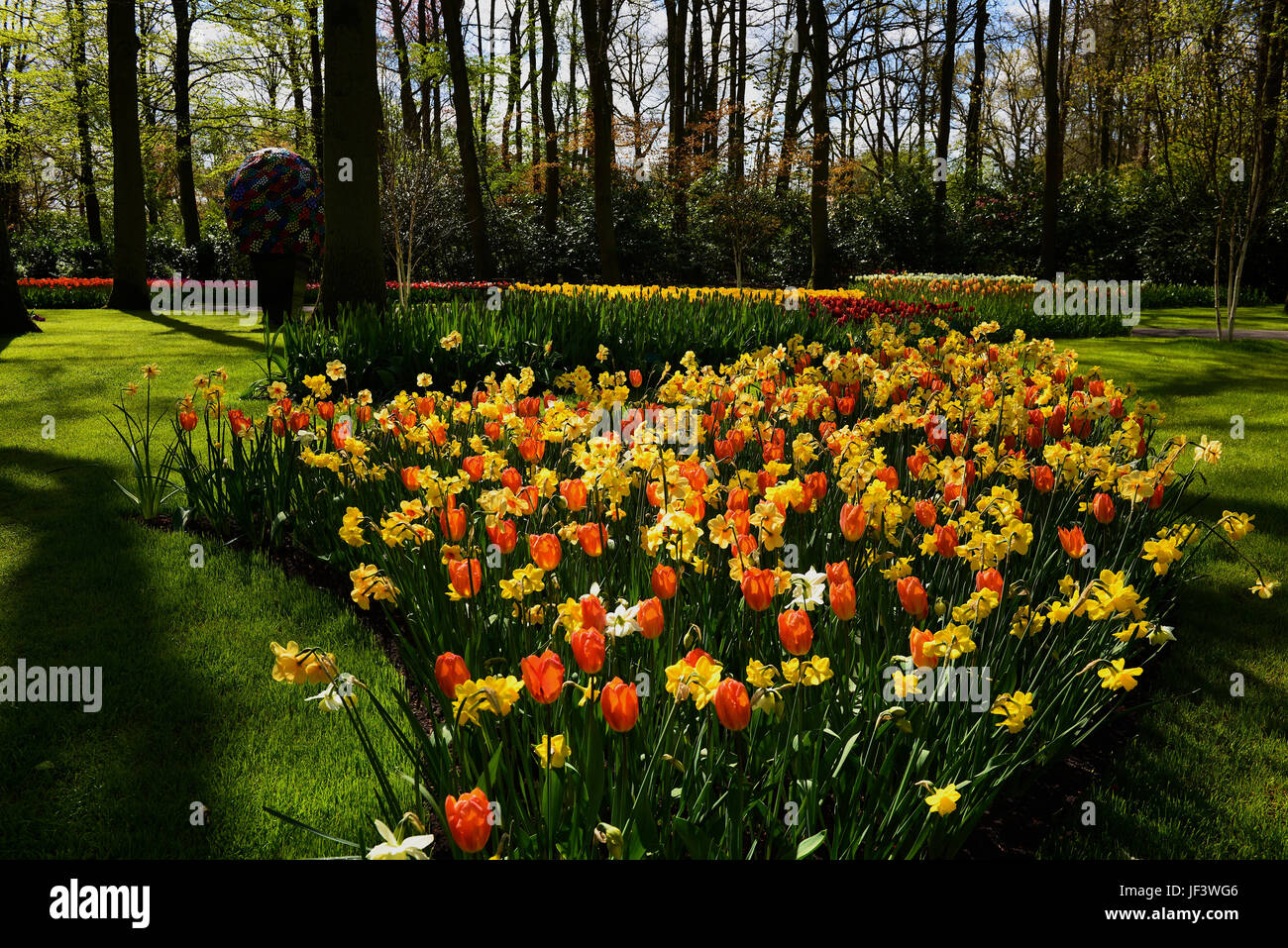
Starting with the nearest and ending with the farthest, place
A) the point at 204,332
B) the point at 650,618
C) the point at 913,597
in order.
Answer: the point at 650,618 < the point at 913,597 < the point at 204,332

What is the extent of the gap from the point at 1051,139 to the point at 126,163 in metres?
16.7

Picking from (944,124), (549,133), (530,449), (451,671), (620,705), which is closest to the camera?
(620,705)

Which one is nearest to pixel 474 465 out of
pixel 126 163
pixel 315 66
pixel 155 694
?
pixel 155 694

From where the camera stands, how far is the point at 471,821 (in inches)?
A: 49.5

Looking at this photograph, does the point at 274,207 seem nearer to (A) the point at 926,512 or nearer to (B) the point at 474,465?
(B) the point at 474,465

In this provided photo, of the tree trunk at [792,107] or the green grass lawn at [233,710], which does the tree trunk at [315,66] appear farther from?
the green grass lawn at [233,710]

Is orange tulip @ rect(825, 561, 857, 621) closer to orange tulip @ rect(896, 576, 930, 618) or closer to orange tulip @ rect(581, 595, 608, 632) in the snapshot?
orange tulip @ rect(896, 576, 930, 618)

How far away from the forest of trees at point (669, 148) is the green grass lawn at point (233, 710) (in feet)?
26.5

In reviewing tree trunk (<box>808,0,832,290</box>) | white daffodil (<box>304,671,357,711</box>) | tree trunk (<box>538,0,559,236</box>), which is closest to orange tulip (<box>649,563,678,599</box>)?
white daffodil (<box>304,671,357,711</box>)

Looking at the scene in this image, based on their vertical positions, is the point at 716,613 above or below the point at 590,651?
below

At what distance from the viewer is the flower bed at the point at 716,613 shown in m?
1.62

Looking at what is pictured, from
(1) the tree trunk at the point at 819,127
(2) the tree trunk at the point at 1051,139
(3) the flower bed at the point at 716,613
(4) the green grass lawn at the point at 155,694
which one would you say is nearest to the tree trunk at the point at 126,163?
(1) the tree trunk at the point at 819,127

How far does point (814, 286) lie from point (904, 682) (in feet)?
49.8
